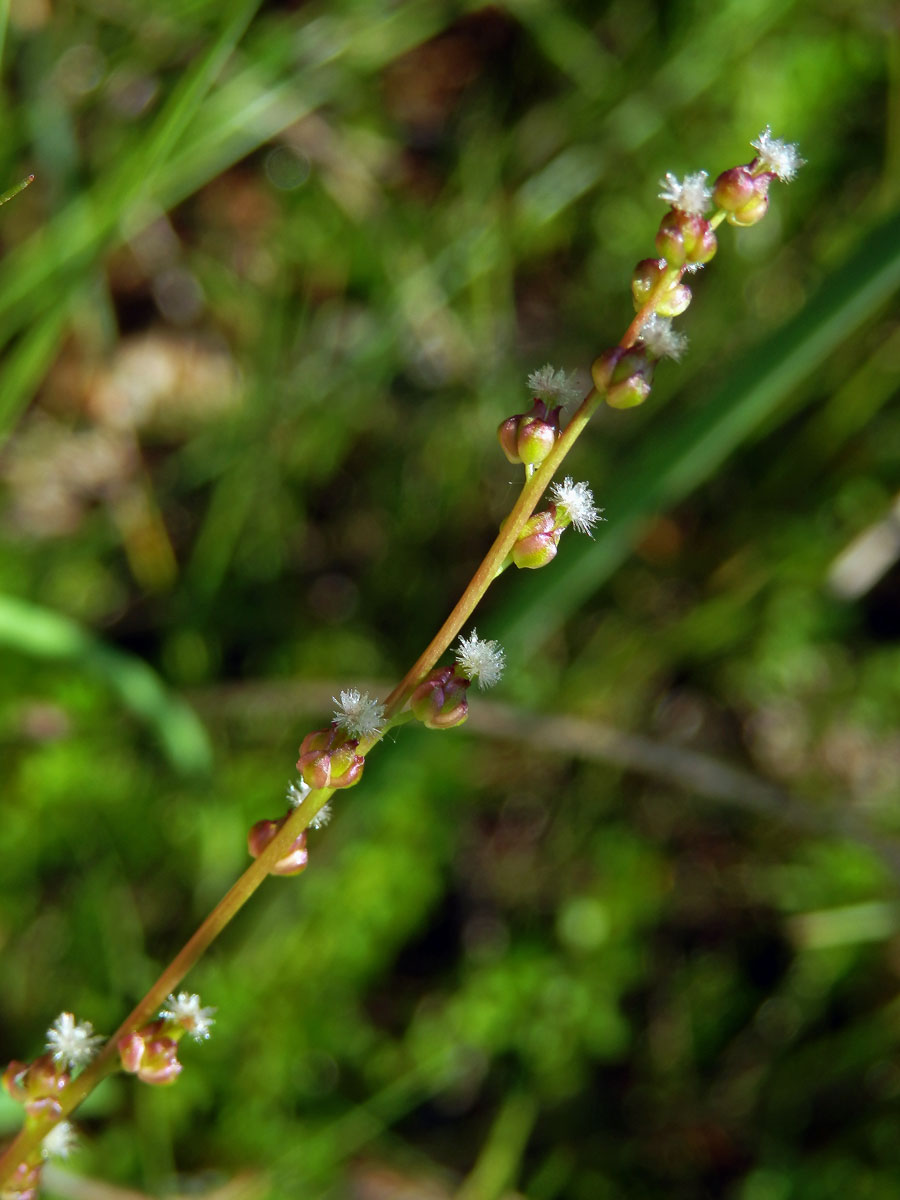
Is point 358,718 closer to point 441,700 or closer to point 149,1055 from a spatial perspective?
point 441,700

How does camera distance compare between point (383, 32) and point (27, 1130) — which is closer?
point (27, 1130)

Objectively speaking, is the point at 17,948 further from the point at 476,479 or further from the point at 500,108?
the point at 500,108

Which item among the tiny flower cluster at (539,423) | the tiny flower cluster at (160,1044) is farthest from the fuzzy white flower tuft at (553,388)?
the tiny flower cluster at (160,1044)

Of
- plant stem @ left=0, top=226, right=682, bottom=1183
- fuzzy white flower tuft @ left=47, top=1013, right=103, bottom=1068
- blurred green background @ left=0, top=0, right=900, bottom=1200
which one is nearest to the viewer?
plant stem @ left=0, top=226, right=682, bottom=1183

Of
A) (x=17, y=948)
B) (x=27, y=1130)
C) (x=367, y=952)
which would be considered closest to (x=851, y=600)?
(x=367, y=952)

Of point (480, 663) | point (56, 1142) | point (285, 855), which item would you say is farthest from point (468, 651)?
point (56, 1142)

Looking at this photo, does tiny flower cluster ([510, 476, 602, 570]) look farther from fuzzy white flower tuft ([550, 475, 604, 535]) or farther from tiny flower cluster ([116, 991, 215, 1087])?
tiny flower cluster ([116, 991, 215, 1087])

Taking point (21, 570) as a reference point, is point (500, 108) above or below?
above

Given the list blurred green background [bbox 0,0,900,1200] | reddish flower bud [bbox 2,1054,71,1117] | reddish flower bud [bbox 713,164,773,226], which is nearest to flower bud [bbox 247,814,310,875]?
reddish flower bud [bbox 2,1054,71,1117]

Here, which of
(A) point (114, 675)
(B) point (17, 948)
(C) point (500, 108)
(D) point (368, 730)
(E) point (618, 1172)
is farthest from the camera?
(C) point (500, 108)
